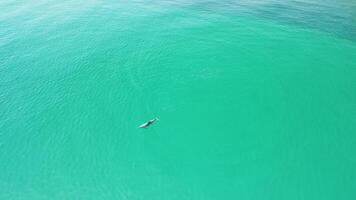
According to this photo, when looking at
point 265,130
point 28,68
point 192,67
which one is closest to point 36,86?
point 28,68

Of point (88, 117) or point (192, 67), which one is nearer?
point (88, 117)

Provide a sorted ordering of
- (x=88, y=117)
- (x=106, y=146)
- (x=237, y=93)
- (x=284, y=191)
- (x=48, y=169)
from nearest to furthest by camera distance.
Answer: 1. (x=284, y=191)
2. (x=48, y=169)
3. (x=106, y=146)
4. (x=88, y=117)
5. (x=237, y=93)

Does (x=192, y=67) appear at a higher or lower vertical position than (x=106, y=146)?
higher

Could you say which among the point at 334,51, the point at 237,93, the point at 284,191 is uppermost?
the point at 334,51

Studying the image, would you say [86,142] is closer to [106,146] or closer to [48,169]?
[106,146]

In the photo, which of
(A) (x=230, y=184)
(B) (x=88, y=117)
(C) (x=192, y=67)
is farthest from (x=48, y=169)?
(C) (x=192, y=67)

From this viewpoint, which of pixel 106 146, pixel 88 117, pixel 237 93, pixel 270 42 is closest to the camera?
pixel 106 146
